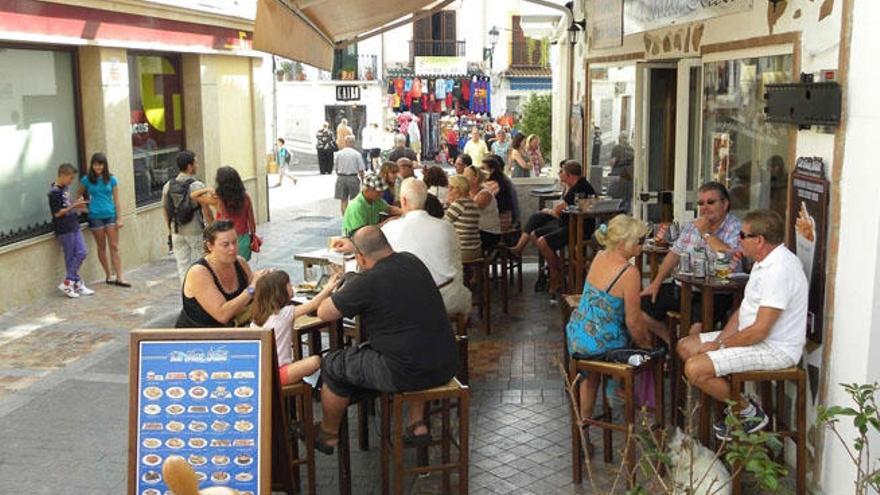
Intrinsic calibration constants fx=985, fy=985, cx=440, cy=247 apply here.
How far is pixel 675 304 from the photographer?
22.4 feet

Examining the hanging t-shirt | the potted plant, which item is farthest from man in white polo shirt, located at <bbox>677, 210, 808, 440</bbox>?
the hanging t-shirt

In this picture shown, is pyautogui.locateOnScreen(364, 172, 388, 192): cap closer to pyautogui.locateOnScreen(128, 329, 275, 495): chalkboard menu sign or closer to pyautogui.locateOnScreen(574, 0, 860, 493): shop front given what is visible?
pyautogui.locateOnScreen(574, 0, 860, 493): shop front

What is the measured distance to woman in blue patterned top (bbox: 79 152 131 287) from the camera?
36.1 ft

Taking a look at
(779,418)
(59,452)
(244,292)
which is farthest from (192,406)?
(779,418)

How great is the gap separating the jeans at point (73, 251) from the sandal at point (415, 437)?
6.28 meters

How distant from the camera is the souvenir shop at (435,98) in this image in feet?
117

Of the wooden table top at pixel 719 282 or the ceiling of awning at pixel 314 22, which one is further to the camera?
the ceiling of awning at pixel 314 22

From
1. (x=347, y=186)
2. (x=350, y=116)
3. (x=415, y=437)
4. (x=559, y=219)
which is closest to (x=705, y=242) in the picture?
(x=415, y=437)

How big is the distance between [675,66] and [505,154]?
9847mm

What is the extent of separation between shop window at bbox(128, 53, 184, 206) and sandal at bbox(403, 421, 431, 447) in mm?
8598

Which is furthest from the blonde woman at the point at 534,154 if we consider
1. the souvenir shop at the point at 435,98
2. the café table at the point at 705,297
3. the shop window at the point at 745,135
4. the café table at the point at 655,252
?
the souvenir shop at the point at 435,98

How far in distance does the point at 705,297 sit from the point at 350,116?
31.1 meters

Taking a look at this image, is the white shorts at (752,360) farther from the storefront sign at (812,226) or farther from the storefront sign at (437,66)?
the storefront sign at (437,66)

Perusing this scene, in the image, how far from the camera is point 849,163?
4824 mm
